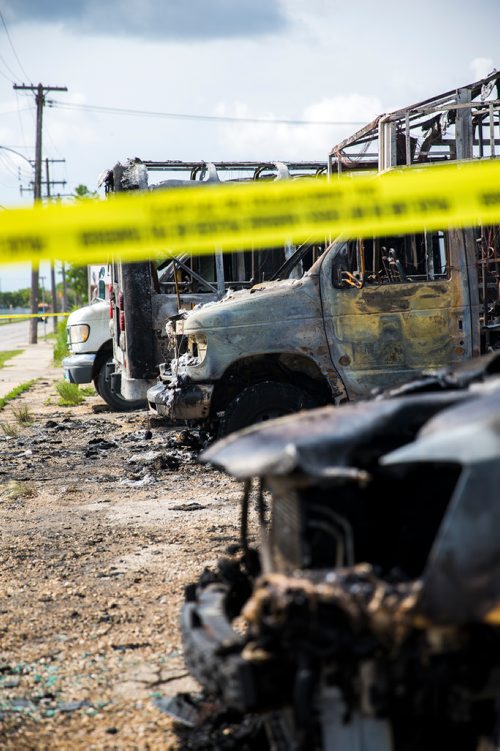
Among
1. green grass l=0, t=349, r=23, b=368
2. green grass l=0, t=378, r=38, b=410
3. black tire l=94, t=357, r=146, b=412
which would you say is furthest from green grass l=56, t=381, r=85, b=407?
green grass l=0, t=349, r=23, b=368

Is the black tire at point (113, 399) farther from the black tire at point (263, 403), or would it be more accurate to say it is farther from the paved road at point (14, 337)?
the paved road at point (14, 337)

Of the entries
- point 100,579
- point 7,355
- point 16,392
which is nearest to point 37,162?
point 7,355

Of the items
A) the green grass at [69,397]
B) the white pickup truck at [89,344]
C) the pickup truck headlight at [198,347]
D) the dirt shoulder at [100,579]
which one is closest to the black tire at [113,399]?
the white pickup truck at [89,344]

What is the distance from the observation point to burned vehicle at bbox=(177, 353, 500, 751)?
7.86ft

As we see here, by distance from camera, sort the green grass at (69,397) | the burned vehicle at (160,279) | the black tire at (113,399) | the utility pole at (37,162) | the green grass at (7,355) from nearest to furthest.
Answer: the burned vehicle at (160,279)
the black tire at (113,399)
the green grass at (69,397)
the green grass at (7,355)
the utility pole at (37,162)

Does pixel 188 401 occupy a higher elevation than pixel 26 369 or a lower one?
higher

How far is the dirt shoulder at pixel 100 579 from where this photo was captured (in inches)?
144

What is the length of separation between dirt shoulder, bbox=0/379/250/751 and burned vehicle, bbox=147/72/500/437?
92cm

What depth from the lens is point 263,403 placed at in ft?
25.7

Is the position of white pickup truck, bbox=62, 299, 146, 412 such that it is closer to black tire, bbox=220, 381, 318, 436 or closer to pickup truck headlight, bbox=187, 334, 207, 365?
pickup truck headlight, bbox=187, 334, 207, 365

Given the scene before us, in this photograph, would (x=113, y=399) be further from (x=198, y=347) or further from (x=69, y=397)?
(x=198, y=347)

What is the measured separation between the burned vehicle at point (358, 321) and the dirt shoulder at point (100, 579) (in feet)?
3.03

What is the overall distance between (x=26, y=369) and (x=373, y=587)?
22.4 metres

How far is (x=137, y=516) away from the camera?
6.91 m
